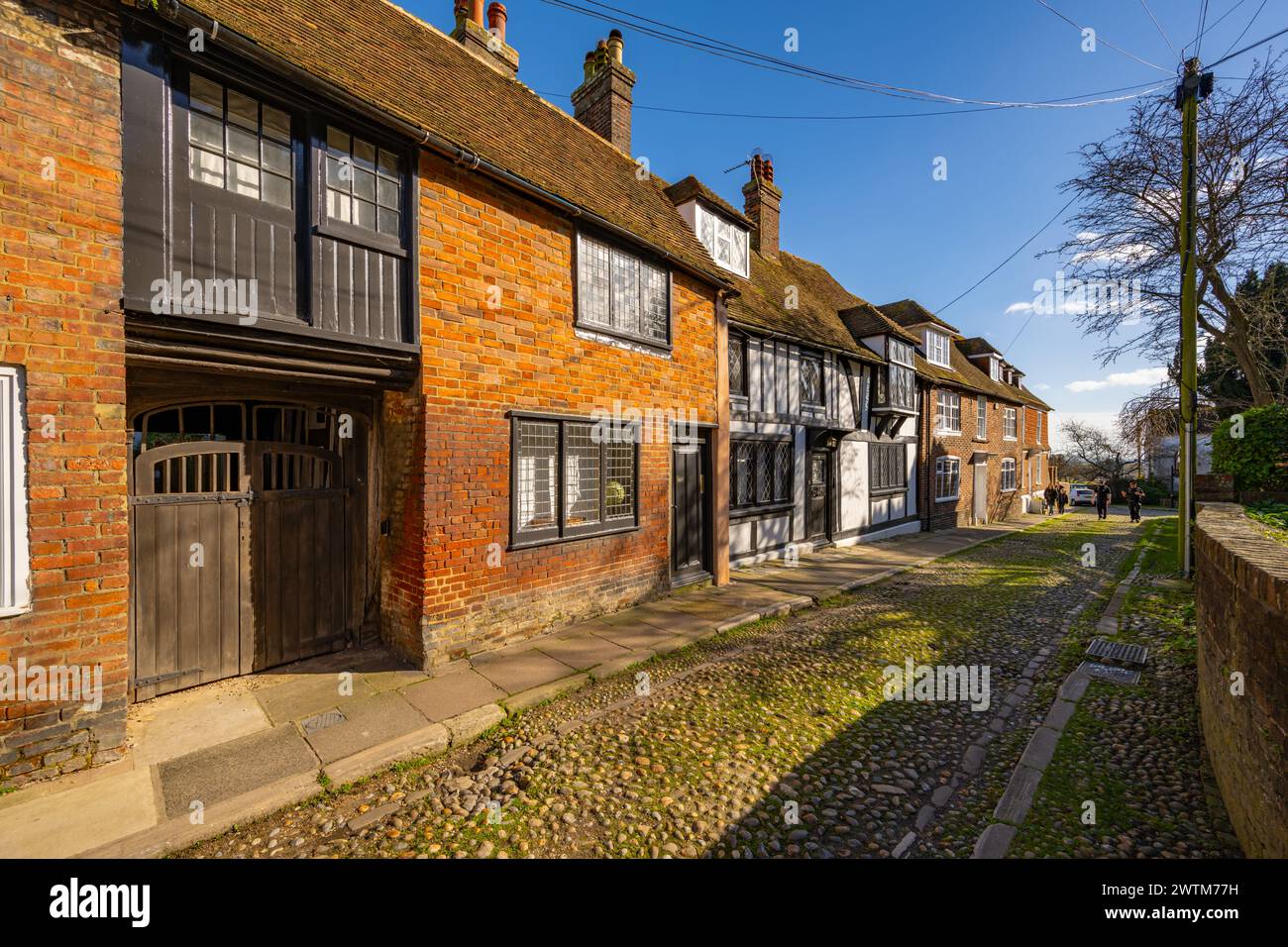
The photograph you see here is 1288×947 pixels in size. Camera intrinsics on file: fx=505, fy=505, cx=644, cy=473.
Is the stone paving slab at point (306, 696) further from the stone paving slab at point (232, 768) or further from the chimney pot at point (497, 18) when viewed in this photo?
the chimney pot at point (497, 18)

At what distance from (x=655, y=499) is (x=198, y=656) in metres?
6.01

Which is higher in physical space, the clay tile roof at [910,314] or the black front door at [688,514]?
the clay tile roof at [910,314]

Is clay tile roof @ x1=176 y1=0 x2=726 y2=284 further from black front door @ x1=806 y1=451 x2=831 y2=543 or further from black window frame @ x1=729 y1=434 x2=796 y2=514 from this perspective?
black front door @ x1=806 y1=451 x2=831 y2=543

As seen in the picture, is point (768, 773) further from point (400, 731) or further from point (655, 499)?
point (655, 499)

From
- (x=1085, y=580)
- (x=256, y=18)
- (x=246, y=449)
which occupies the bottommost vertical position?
(x=1085, y=580)

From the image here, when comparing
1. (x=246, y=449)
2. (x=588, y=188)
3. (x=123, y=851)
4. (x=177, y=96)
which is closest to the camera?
(x=123, y=851)

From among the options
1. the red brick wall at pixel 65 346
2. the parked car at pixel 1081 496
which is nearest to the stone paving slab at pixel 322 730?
the red brick wall at pixel 65 346

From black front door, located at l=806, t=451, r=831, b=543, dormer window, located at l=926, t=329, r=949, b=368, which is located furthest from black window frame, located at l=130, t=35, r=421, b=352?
dormer window, located at l=926, t=329, r=949, b=368

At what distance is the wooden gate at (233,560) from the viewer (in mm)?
4785

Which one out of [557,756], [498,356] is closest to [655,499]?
[498,356]

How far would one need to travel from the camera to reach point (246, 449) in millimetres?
5395

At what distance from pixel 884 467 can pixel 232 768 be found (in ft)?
59.0

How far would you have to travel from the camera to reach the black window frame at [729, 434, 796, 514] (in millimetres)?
11648

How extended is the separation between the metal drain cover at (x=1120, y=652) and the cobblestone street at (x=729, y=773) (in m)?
0.57
